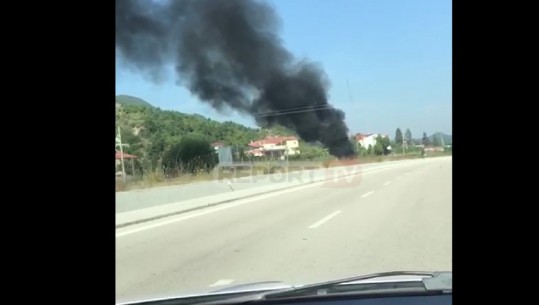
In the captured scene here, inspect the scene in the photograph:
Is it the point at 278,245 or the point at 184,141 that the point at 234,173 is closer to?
the point at 184,141

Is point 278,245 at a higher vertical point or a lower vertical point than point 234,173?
lower

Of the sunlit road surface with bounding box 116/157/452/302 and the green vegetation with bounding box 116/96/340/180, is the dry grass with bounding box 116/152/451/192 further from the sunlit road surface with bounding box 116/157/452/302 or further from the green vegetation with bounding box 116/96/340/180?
the sunlit road surface with bounding box 116/157/452/302

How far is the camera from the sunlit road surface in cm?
695

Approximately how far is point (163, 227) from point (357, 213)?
14.9 feet

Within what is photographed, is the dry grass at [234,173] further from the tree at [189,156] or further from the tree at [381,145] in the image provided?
the tree at [381,145]

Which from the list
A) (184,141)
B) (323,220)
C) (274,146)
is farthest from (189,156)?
(323,220)

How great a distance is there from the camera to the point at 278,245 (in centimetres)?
947

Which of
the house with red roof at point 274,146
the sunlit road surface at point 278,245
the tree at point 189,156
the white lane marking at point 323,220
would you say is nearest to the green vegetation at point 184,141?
the tree at point 189,156

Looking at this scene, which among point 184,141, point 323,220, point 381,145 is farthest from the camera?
point 381,145

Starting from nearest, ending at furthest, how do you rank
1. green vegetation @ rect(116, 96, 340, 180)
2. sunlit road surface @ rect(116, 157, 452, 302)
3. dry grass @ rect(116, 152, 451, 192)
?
sunlit road surface @ rect(116, 157, 452, 302) → green vegetation @ rect(116, 96, 340, 180) → dry grass @ rect(116, 152, 451, 192)

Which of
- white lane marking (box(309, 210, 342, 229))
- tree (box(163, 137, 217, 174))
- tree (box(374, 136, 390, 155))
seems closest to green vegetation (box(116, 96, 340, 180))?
tree (box(163, 137, 217, 174))
